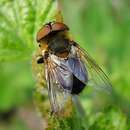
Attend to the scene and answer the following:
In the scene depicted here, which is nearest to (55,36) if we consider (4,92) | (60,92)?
(60,92)

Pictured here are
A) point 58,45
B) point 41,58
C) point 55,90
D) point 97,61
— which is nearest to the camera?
point 55,90

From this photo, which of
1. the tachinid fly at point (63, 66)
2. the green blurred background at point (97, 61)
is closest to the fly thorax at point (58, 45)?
the tachinid fly at point (63, 66)

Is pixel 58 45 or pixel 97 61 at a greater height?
pixel 58 45

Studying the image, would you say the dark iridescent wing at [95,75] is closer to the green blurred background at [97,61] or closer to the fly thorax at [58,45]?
the fly thorax at [58,45]

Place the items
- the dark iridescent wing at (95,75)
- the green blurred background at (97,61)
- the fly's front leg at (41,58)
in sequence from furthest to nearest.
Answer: the green blurred background at (97,61) < the dark iridescent wing at (95,75) < the fly's front leg at (41,58)

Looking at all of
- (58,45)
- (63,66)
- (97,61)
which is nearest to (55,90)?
(63,66)

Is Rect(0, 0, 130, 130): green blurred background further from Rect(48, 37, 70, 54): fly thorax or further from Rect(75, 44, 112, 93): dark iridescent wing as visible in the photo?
Rect(48, 37, 70, 54): fly thorax

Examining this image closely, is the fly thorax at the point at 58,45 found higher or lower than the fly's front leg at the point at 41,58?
higher

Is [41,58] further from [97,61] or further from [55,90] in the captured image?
[97,61]
